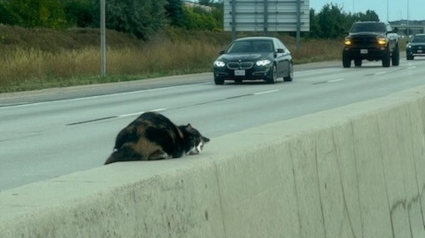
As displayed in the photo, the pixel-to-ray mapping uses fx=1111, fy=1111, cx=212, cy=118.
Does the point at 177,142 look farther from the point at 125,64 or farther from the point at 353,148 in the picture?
the point at 125,64

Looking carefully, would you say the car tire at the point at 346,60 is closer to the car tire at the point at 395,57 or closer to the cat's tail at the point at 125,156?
the car tire at the point at 395,57

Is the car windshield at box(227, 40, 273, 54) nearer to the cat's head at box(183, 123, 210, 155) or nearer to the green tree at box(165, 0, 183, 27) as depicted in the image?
the cat's head at box(183, 123, 210, 155)

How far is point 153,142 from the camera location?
659 centimetres

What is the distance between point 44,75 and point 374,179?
97.4 ft

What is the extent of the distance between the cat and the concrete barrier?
0.58ft

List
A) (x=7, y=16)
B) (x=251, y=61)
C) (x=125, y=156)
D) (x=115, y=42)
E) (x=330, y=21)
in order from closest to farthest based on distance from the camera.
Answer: (x=125, y=156) → (x=251, y=61) → (x=115, y=42) → (x=7, y=16) → (x=330, y=21)

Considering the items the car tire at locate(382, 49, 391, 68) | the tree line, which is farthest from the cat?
the tree line

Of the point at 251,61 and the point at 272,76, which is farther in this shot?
the point at 272,76

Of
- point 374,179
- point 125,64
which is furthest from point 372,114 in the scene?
point 125,64

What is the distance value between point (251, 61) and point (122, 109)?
421 inches

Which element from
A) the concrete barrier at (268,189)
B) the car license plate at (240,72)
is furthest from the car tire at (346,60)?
the concrete barrier at (268,189)

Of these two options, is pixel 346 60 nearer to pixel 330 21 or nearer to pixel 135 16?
pixel 135 16

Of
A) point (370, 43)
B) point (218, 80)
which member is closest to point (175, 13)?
point (370, 43)

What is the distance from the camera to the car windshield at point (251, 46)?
35.0 metres
